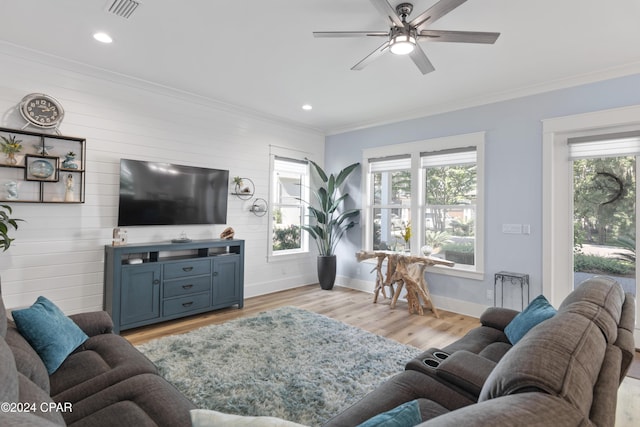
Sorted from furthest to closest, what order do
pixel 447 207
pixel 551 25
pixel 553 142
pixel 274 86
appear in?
pixel 447 207
pixel 274 86
pixel 553 142
pixel 551 25

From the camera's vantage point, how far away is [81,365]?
168cm

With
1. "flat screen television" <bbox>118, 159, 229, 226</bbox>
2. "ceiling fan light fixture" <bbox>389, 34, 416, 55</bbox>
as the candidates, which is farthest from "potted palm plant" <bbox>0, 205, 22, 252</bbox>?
"ceiling fan light fixture" <bbox>389, 34, 416, 55</bbox>

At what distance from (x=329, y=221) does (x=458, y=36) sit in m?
3.76

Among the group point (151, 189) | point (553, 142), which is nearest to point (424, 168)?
point (553, 142)

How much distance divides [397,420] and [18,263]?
3847 mm

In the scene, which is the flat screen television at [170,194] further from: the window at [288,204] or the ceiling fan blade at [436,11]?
the ceiling fan blade at [436,11]

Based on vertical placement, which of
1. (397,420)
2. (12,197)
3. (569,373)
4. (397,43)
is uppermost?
(397,43)

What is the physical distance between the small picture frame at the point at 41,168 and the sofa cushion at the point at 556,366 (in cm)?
396

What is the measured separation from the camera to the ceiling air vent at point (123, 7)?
238 centimetres

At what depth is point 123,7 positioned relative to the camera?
2430mm

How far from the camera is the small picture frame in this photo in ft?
10.2

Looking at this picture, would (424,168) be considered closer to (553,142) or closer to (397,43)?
(553,142)

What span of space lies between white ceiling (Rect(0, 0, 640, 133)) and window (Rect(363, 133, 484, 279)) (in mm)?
713

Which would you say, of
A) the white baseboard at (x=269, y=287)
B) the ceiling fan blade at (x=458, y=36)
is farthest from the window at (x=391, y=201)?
the ceiling fan blade at (x=458, y=36)
